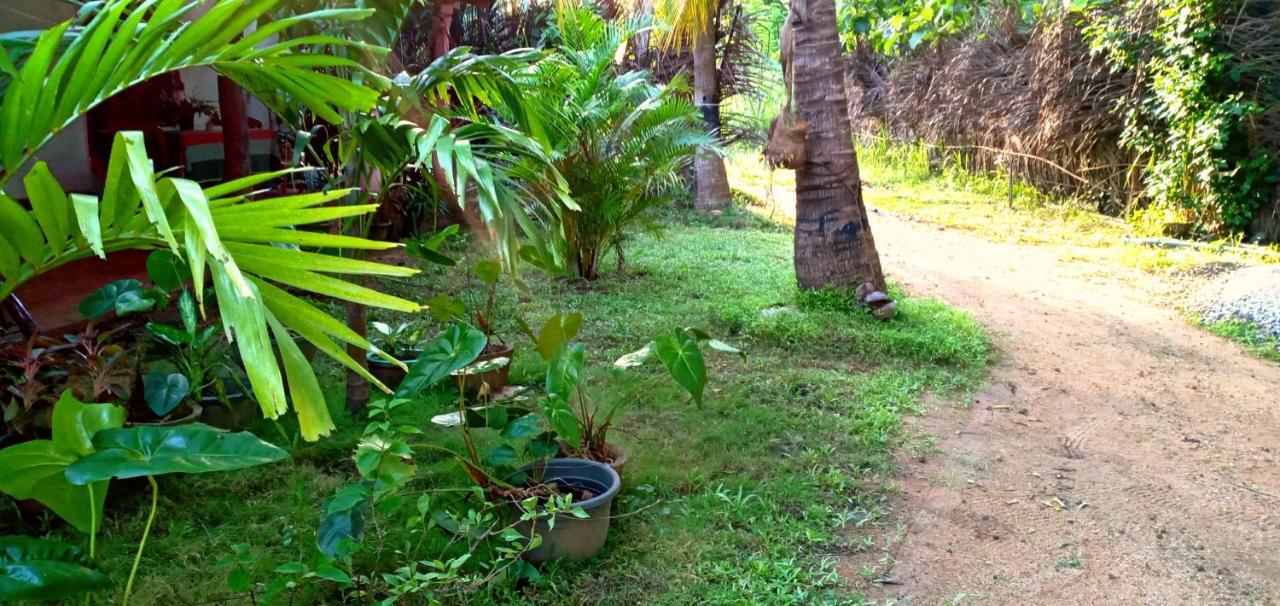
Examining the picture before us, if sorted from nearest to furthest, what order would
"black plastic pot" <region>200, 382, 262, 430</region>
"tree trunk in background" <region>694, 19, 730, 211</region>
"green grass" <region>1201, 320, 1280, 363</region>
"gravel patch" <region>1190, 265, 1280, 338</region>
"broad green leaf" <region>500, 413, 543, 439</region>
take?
"broad green leaf" <region>500, 413, 543, 439</region>, "black plastic pot" <region>200, 382, 262, 430</region>, "green grass" <region>1201, 320, 1280, 363</region>, "gravel patch" <region>1190, 265, 1280, 338</region>, "tree trunk in background" <region>694, 19, 730, 211</region>

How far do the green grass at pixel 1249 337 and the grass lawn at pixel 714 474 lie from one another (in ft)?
5.79

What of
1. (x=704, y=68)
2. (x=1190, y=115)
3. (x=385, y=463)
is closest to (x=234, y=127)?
(x=385, y=463)

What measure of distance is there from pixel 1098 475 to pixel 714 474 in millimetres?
1535

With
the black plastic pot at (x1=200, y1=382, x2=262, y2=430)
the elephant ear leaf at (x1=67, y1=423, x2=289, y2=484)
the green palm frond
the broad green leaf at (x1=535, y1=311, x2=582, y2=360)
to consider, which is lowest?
the black plastic pot at (x1=200, y1=382, x2=262, y2=430)

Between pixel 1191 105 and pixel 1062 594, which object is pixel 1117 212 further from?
pixel 1062 594

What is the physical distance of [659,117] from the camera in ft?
20.9

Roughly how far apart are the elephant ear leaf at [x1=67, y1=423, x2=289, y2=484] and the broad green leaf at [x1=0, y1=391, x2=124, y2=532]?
56mm

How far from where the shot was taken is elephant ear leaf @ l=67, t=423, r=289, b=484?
160cm

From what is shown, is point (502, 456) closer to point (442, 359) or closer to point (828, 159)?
point (442, 359)

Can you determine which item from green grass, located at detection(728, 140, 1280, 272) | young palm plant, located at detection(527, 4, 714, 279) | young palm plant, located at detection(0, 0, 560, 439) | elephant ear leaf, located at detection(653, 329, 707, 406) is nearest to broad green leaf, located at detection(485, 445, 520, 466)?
elephant ear leaf, located at detection(653, 329, 707, 406)

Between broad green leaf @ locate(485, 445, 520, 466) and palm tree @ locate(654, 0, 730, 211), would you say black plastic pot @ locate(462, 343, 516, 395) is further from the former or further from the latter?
palm tree @ locate(654, 0, 730, 211)

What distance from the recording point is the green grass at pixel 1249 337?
5344 mm

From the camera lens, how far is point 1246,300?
6062 mm

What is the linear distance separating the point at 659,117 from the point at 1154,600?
457 cm
